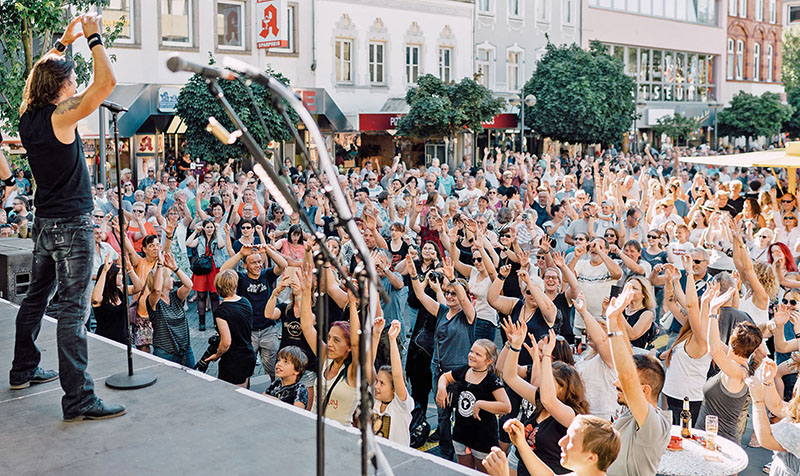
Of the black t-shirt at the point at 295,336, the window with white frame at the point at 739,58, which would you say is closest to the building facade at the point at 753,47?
the window with white frame at the point at 739,58

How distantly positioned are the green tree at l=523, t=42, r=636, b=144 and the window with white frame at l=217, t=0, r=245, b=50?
37.7 ft

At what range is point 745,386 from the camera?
6180mm

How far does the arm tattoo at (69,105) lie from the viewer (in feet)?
14.2

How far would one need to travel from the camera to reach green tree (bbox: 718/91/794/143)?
41.7m

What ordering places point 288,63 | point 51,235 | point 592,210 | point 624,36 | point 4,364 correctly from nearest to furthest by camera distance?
point 51,235, point 4,364, point 592,210, point 288,63, point 624,36

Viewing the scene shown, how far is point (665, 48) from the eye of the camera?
43.9 m

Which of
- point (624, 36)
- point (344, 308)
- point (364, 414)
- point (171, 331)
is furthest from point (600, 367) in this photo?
point (624, 36)

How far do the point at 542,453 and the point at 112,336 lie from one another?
4.28 m

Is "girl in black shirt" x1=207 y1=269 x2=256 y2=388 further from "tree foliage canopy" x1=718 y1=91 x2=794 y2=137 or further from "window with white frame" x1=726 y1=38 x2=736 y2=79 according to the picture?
"window with white frame" x1=726 y1=38 x2=736 y2=79

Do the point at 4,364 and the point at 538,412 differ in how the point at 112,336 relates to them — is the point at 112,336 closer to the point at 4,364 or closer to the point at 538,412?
the point at 4,364

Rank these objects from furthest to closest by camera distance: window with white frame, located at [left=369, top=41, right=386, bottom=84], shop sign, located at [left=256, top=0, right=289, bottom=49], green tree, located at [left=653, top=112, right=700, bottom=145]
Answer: green tree, located at [left=653, top=112, right=700, bottom=145], window with white frame, located at [left=369, top=41, right=386, bottom=84], shop sign, located at [left=256, top=0, right=289, bottom=49]

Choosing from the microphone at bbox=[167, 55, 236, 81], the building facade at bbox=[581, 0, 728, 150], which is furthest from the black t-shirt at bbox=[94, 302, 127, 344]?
the building facade at bbox=[581, 0, 728, 150]

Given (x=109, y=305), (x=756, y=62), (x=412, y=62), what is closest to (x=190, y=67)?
(x=109, y=305)

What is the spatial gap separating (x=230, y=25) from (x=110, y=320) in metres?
19.8
